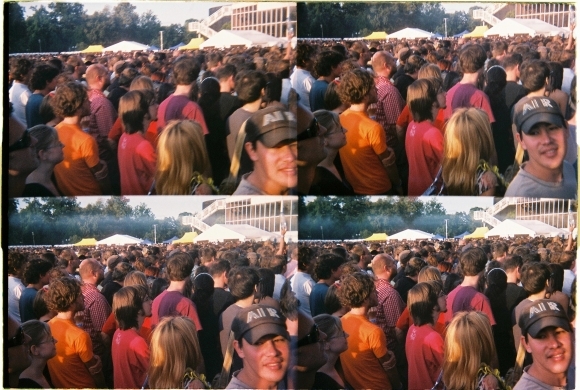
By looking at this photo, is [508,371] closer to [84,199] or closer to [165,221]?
[165,221]

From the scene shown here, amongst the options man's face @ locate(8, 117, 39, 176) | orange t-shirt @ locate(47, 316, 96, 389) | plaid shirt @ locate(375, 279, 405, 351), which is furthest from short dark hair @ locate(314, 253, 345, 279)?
man's face @ locate(8, 117, 39, 176)

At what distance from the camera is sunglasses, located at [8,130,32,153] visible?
13.2ft

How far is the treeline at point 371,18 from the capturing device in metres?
3.97

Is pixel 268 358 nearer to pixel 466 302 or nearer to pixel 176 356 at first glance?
pixel 176 356

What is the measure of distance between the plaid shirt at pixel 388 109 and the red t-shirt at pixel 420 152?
69mm

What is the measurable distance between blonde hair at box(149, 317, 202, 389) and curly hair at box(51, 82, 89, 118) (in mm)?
1004

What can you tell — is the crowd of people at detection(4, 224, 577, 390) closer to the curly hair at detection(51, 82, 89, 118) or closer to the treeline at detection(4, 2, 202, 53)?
the curly hair at detection(51, 82, 89, 118)

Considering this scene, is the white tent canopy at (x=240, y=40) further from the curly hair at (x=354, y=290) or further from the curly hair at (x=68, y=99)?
the curly hair at (x=354, y=290)

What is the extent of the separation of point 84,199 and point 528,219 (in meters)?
1.94

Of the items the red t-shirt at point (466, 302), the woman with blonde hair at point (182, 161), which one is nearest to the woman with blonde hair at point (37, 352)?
the woman with blonde hair at point (182, 161)

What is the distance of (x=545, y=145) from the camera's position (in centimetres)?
397

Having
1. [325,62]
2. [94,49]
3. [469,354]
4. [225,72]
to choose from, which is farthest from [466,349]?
[94,49]

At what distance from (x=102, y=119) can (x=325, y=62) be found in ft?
3.29

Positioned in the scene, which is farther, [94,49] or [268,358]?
[94,49]
